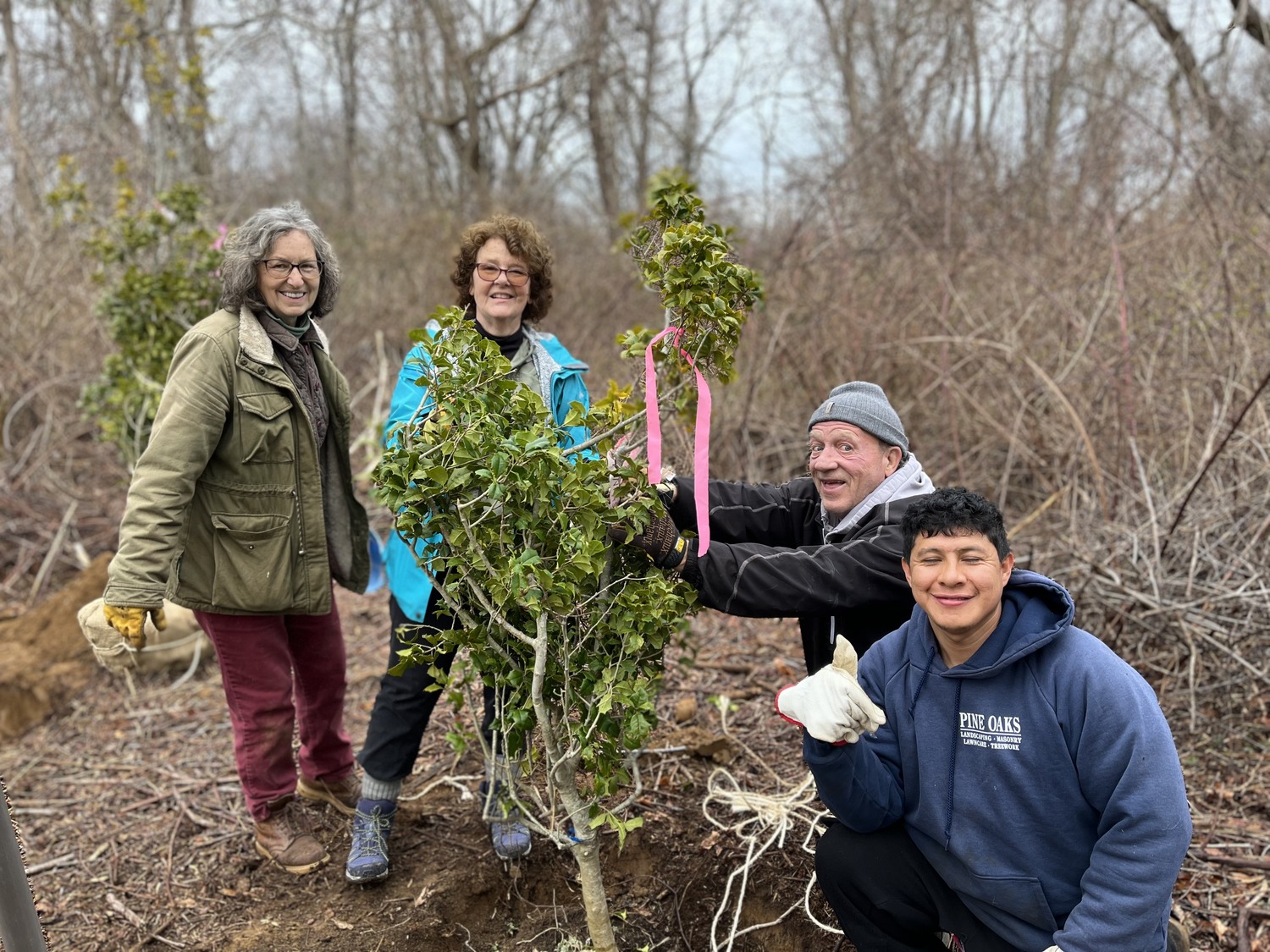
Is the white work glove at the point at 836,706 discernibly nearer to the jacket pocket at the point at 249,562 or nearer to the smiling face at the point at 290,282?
the jacket pocket at the point at 249,562

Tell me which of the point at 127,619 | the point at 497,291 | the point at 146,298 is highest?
the point at 146,298

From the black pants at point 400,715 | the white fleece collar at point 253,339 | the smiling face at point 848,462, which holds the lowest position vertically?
the black pants at point 400,715

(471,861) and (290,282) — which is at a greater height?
(290,282)

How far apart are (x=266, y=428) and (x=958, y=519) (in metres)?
1.98

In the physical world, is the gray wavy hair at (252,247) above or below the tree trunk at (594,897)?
above

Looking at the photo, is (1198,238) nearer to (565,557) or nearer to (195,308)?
(565,557)

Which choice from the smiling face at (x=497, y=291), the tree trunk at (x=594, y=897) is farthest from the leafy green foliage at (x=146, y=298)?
the tree trunk at (x=594, y=897)

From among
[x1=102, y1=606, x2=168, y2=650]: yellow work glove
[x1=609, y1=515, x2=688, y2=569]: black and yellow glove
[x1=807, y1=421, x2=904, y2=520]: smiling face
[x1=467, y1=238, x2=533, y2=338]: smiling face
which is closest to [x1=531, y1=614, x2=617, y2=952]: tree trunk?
[x1=609, y1=515, x2=688, y2=569]: black and yellow glove

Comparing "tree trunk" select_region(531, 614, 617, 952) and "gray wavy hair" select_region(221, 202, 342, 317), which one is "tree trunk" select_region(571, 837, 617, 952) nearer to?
"tree trunk" select_region(531, 614, 617, 952)

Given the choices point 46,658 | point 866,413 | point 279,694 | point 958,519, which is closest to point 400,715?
point 279,694

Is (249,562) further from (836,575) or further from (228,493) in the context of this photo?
(836,575)

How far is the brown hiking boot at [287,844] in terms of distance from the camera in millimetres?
3045

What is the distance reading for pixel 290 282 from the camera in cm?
279

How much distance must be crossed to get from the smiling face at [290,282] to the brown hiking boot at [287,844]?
5.39 feet
